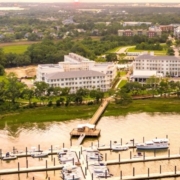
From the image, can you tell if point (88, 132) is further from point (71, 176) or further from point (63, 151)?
point (71, 176)

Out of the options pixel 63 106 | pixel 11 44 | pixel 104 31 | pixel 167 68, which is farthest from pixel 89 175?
pixel 104 31

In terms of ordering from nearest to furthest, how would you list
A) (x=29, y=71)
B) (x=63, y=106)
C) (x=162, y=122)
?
1. (x=162, y=122)
2. (x=63, y=106)
3. (x=29, y=71)

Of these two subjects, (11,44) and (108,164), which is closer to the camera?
(108,164)

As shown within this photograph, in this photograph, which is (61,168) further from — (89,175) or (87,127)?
(87,127)

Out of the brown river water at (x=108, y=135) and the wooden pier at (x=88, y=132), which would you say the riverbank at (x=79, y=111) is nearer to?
the brown river water at (x=108, y=135)

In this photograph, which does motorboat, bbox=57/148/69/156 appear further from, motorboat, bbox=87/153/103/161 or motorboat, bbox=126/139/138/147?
motorboat, bbox=126/139/138/147

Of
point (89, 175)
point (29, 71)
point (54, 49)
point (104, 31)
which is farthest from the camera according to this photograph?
point (104, 31)

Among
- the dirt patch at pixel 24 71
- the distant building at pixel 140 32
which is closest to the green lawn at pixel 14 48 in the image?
the dirt patch at pixel 24 71
